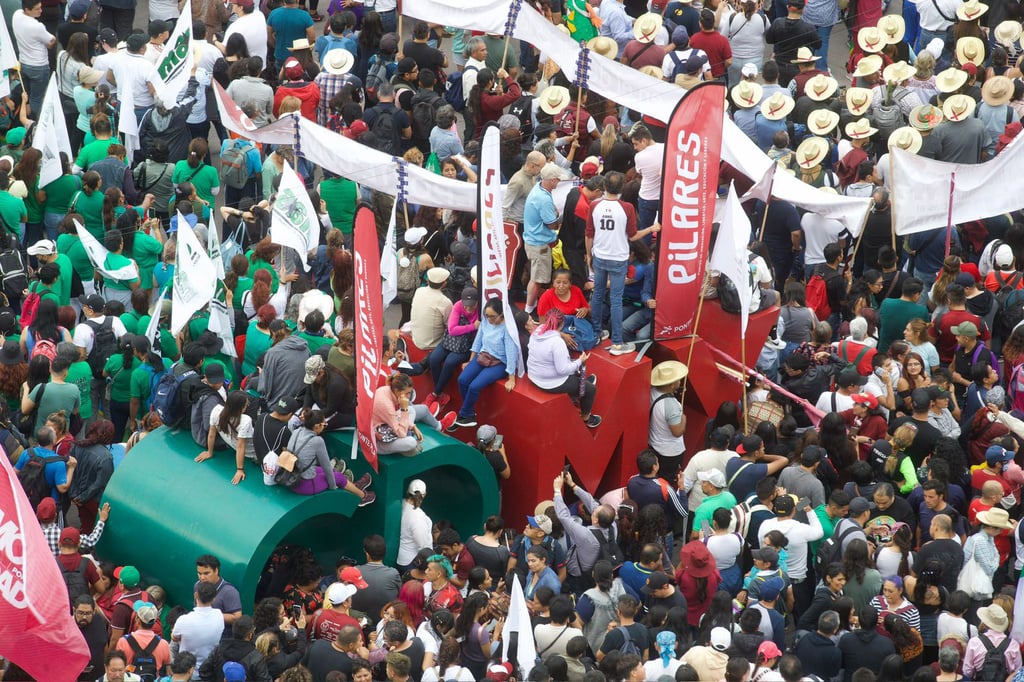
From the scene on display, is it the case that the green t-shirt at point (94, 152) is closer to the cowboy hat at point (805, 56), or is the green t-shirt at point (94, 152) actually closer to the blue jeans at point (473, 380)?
the blue jeans at point (473, 380)

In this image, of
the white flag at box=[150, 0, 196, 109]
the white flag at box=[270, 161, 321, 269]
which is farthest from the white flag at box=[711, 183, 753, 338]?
the white flag at box=[150, 0, 196, 109]

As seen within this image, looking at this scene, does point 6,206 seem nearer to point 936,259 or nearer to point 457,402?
point 457,402

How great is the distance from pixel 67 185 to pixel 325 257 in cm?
311

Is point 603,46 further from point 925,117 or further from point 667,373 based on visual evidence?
point 667,373

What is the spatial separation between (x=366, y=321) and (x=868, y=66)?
958 centimetres

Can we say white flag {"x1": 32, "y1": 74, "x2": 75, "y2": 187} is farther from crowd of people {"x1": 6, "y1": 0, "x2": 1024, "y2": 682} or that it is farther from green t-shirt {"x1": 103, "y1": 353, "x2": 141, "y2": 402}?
green t-shirt {"x1": 103, "y1": 353, "x2": 141, "y2": 402}

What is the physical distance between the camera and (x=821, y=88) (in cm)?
2062

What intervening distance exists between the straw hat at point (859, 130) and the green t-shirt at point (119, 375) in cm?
874

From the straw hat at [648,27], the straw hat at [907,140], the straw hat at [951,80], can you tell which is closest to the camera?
the straw hat at [907,140]

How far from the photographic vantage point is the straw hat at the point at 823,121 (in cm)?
1992

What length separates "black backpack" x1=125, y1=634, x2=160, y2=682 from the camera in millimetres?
12680

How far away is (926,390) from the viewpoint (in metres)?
15.4

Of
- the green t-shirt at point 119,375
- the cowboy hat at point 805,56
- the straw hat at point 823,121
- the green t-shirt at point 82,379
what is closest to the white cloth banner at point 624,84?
the straw hat at point 823,121

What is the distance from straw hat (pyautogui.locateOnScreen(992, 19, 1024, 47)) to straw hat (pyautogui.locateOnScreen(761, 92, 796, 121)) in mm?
3824
